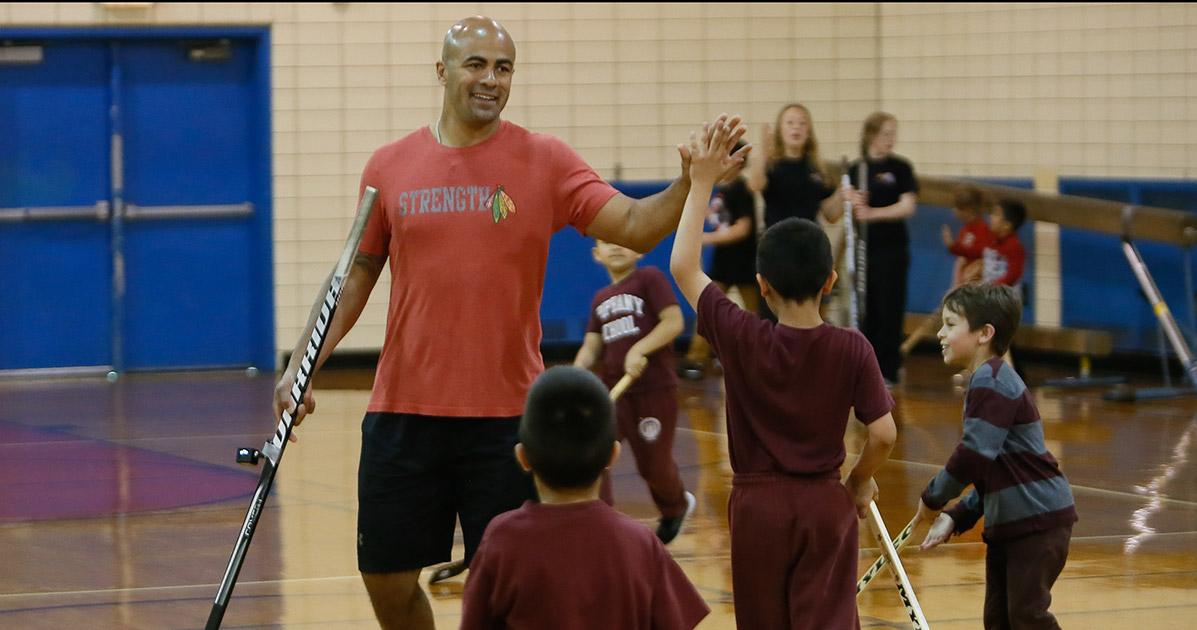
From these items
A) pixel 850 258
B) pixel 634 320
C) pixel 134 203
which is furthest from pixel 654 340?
pixel 134 203

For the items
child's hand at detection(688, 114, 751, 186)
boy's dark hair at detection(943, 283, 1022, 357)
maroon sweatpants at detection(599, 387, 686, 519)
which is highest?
child's hand at detection(688, 114, 751, 186)

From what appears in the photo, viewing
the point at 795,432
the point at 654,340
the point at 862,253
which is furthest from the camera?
the point at 862,253

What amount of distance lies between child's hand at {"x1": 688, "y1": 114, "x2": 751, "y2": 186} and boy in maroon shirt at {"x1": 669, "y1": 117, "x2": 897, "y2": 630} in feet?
0.10

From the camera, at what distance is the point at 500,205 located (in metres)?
4.61

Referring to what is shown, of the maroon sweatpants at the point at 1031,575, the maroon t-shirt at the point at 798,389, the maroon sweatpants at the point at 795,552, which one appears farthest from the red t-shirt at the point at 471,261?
the maroon sweatpants at the point at 1031,575

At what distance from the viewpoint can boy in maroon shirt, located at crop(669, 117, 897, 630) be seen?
4359 mm

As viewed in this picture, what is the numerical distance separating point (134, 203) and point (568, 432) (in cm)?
1200

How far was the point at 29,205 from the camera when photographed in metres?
14.4

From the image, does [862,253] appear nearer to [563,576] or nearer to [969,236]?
[969,236]

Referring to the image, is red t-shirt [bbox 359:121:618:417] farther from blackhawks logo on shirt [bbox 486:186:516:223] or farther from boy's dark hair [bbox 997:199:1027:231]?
boy's dark hair [bbox 997:199:1027:231]

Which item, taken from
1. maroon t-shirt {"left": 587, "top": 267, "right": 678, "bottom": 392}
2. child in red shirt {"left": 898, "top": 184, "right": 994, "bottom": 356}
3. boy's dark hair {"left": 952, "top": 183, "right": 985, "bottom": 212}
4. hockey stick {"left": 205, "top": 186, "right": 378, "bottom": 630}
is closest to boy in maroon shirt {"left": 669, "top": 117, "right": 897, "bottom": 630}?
hockey stick {"left": 205, "top": 186, "right": 378, "bottom": 630}

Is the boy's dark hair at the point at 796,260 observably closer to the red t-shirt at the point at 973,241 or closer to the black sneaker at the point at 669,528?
the black sneaker at the point at 669,528

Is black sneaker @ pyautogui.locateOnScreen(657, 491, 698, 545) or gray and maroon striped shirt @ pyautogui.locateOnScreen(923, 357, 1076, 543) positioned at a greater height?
gray and maroon striped shirt @ pyautogui.locateOnScreen(923, 357, 1076, 543)

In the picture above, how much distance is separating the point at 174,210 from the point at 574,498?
1187 centimetres
